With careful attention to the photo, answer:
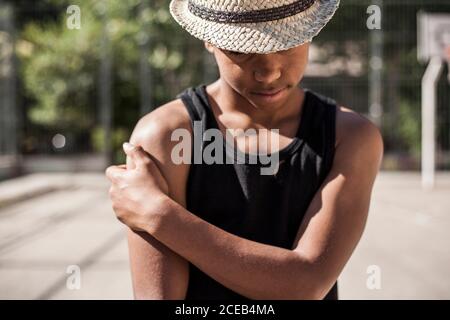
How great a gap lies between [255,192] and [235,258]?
17 cm

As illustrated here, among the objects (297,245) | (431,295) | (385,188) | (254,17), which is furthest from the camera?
(385,188)

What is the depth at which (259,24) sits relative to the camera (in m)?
1.18

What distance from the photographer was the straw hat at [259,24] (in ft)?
3.80

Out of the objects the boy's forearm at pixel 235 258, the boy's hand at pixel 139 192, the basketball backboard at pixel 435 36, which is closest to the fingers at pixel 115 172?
the boy's hand at pixel 139 192

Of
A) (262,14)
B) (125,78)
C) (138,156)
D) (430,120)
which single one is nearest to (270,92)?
(262,14)

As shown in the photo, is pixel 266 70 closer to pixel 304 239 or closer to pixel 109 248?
pixel 304 239

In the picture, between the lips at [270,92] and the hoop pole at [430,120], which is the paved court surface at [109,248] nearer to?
the hoop pole at [430,120]

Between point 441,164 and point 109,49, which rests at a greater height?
point 109,49

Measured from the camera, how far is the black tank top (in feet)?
4.29

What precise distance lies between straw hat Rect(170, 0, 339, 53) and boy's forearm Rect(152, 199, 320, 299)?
35 cm

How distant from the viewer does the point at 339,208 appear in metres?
1.27

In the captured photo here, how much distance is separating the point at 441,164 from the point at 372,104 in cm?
209
